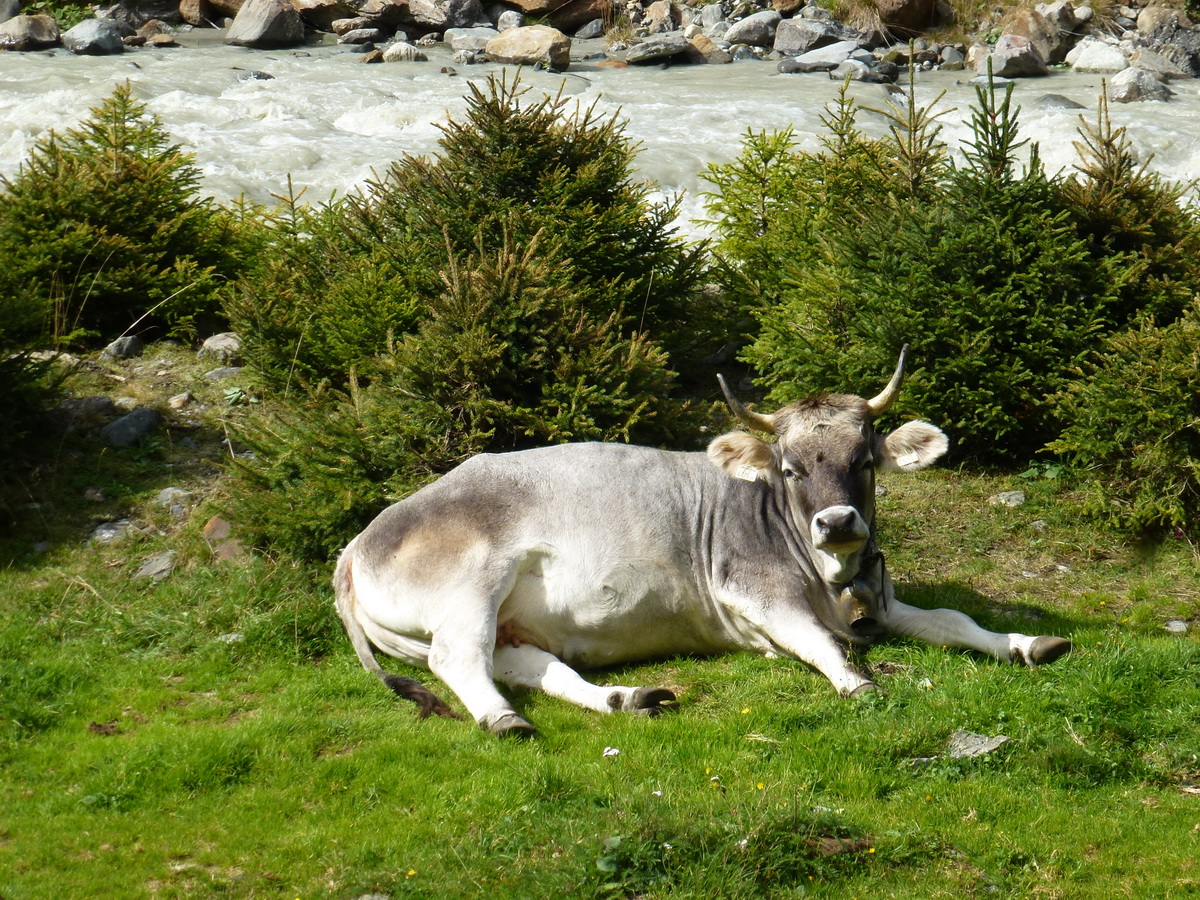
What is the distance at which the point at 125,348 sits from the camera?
1180cm

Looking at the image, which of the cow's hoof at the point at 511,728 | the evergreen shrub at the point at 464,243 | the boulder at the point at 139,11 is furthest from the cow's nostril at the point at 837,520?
the boulder at the point at 139,11

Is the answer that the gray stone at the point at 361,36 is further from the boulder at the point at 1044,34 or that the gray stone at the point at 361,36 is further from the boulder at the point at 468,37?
the boulder at the point at 1044,34

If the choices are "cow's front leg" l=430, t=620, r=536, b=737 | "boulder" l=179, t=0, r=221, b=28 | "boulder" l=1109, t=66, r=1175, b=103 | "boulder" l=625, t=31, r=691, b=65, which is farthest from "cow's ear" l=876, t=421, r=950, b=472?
"boulder" l=179, t=0, r=221, b=28

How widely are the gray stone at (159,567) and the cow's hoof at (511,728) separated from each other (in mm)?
3461

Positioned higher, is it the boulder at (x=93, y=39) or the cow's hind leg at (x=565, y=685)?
the boulder at (x=93, y=39)

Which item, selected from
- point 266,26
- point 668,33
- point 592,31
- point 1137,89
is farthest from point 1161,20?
point 266,26

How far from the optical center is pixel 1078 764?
596 cm

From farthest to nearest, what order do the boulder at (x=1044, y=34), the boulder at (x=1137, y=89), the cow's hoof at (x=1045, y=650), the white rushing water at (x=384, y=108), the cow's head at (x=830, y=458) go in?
1. the boulder at (x=1044, y=34)
2. the boulder at (x=1137, y=89)
3. the white rushing water at (x=384, y=108)
4. the cow's head at (x=830, y=458)
5. the cow's hoof at (x=1045, y=650)

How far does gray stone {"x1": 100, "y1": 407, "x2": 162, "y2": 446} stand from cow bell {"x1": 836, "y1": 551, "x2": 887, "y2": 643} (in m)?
6.22

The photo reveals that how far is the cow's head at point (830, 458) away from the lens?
7.13 m

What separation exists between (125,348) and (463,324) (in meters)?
4.15

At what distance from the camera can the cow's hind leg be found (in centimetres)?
669

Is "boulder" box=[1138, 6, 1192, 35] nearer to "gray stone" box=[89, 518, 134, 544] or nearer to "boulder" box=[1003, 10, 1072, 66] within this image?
"boulder" box=[1003, 10, 1072, 66]

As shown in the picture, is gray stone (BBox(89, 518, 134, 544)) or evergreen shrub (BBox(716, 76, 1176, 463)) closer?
gray stone (BBox(89, 518, 134, 544))
